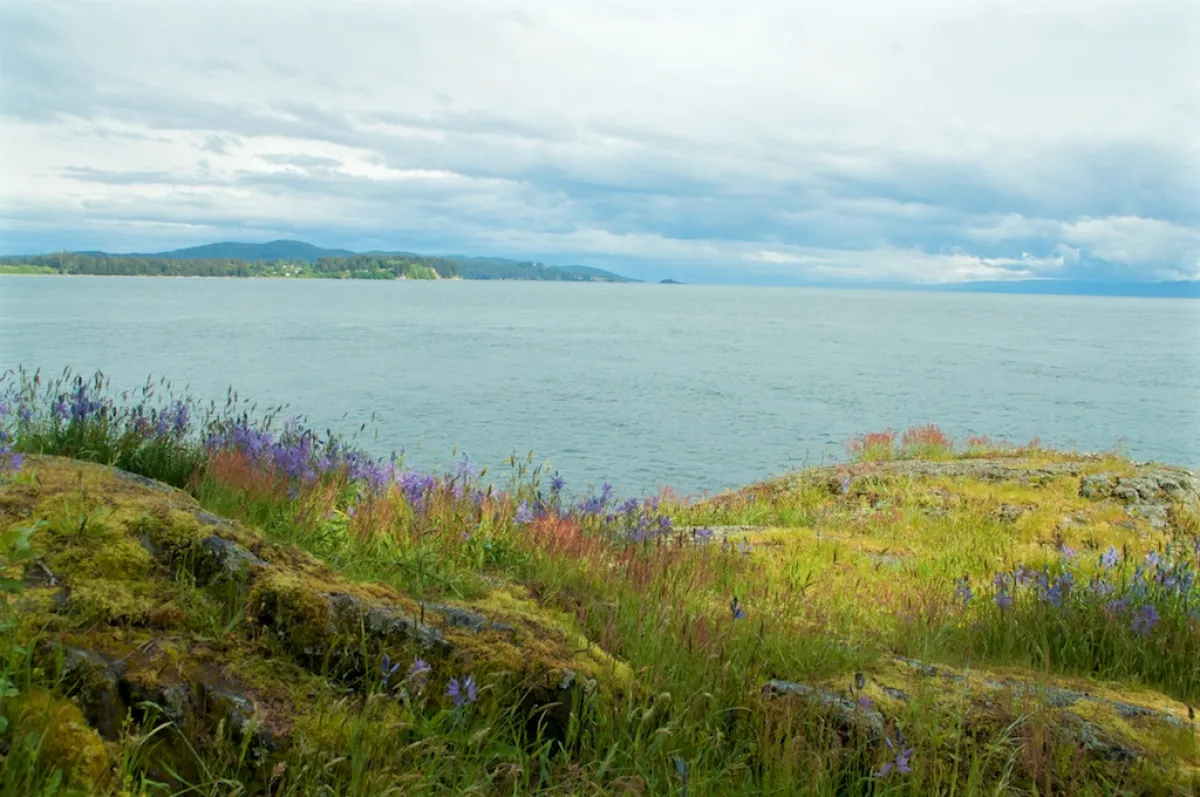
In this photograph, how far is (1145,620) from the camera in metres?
5.27

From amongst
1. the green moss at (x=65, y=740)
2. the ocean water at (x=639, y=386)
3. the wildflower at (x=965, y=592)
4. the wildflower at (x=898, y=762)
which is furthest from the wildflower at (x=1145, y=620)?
the ocean water at (x=639, y=386)

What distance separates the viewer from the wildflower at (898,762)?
314cm

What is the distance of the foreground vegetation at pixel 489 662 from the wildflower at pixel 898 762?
35 millimetres

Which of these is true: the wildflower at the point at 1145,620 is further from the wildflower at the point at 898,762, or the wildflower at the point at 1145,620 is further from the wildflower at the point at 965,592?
the wildflower at the point at 898,762

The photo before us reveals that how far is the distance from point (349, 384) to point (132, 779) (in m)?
40.7

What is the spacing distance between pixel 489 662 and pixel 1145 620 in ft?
13.3

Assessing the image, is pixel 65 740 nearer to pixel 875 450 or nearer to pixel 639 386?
pixel 875 450

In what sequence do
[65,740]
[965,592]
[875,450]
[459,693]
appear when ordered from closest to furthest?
[65,740] < [459,693] < [965,592] < [875,450]

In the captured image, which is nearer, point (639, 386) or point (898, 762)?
point (898, 762)

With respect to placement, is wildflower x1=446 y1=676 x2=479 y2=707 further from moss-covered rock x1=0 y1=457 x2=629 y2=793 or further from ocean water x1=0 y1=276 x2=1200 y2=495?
ocean water x1=0 y1=276 x2=1200 y2=495

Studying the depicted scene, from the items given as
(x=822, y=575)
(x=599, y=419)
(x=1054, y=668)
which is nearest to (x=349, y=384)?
(x=599, y=419)

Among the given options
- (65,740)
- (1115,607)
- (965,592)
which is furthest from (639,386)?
(65,740)

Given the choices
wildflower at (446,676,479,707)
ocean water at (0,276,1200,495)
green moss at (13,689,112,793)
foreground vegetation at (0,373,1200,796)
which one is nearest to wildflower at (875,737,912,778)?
foreground vegetation at (0,373,1200,796)

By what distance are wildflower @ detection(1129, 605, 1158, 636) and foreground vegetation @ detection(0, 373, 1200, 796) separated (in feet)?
0.09
